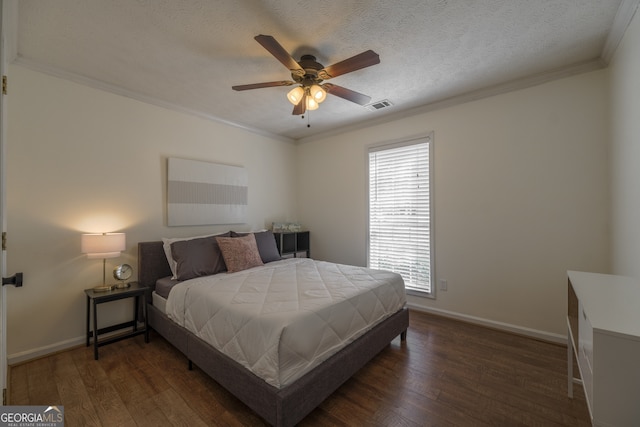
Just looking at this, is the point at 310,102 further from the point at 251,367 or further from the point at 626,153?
the point at 626,153

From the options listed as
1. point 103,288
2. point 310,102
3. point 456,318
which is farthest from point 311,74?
point 456,318

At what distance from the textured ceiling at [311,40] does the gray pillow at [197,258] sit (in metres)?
1.71

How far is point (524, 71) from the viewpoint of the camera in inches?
98.8

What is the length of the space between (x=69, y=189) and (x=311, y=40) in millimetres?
2655

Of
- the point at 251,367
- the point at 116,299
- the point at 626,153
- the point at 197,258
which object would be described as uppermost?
the point at 626,153

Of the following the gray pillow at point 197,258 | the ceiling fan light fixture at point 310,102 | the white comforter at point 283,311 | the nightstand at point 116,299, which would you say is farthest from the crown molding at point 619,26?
the nightstand at point 116,299

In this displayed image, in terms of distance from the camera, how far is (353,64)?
189 cm

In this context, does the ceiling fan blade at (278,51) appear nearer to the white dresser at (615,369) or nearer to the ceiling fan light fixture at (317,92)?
the ceiling fan light fixture at (317,92)

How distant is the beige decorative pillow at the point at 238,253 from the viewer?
9.48 feet

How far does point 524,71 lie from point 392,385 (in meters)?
3.08

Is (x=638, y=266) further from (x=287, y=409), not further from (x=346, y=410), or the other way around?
(x=287, y=409)

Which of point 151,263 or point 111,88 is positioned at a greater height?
point 111,88

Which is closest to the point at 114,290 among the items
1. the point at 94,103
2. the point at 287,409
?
the point at 94,103

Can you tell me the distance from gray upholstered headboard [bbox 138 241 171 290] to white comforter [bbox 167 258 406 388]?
0.64m
